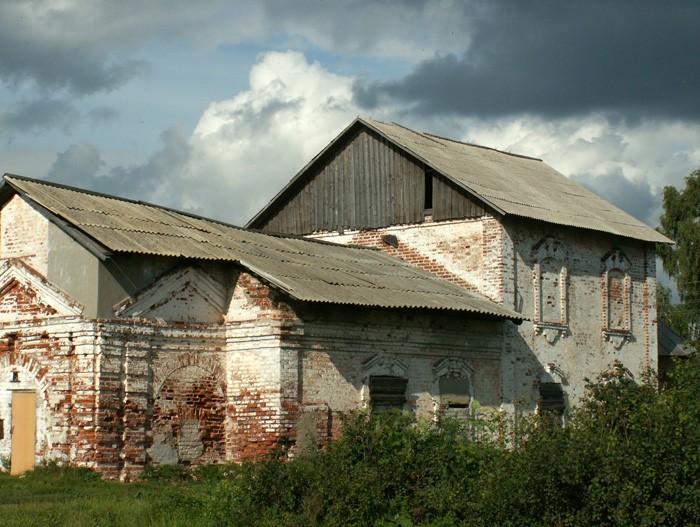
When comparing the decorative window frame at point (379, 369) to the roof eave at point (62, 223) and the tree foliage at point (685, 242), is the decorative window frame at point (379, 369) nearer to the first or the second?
the roof eave at point (62, 223)

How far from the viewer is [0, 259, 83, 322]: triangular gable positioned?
669 inches

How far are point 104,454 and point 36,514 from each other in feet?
12.9

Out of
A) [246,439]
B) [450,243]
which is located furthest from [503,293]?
[246,439]

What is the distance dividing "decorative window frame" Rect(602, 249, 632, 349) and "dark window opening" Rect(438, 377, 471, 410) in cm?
558

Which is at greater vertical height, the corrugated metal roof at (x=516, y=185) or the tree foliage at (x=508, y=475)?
the corrugated metal roof at (x=516, y=185)

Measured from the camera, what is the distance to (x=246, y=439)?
691 inches

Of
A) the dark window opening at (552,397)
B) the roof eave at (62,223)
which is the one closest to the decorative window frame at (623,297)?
the dark window opening at (552,397)

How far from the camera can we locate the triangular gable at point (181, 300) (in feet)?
55.6

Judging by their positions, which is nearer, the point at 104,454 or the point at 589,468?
the point at 589,468

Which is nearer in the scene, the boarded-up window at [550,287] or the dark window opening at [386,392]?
the dark window opening at [386,392]

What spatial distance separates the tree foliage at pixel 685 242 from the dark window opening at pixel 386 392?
21749 millimetres

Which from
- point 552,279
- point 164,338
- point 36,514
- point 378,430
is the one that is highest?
point 552,279

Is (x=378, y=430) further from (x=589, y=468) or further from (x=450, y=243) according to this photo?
(x=450, y=243)

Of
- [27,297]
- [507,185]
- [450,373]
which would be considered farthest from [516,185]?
[27,297]
